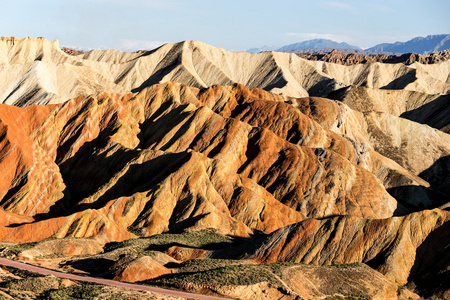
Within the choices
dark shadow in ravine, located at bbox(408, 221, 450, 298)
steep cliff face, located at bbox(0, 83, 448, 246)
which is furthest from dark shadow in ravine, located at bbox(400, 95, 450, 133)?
dark shadow in ravine, located at bbox(408, 221, 450, 298)

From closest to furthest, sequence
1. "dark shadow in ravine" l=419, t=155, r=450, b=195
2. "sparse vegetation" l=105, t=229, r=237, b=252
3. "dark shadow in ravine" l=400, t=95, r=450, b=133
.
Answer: "sparse vegetation" l=105, t=229, r=237, b=252 → "dark shadow in ravine" l=419, t=155, r=450, b=195 → "dark shadow in ravine" l=400, t=95, r=450, b=133

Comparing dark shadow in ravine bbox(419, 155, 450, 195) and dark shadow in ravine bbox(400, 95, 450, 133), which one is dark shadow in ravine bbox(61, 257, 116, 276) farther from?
dark shadow in ravine bbox(400, 95, 450, 133)

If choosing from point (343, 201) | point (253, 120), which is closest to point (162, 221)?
point (343, 201)

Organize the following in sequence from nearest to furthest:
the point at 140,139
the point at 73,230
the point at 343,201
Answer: the point at 73,230 → the point at 343,201 → the point at 140,139

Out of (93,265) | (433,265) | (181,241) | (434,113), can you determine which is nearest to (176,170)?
(181,241)

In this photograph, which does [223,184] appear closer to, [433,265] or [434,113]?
[433,265]

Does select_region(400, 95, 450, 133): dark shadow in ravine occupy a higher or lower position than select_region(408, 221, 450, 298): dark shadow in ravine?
lower

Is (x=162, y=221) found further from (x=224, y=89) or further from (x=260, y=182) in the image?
(x=224, y=89)

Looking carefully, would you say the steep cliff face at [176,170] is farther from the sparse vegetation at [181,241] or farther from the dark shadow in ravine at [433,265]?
the dark shadow in ravine at [433,265]
